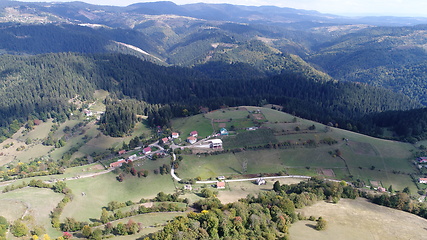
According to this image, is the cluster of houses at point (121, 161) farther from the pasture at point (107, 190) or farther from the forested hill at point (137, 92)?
the forested hill at point (137, 92)

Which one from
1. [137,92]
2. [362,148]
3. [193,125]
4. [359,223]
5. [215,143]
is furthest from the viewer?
[137,92]

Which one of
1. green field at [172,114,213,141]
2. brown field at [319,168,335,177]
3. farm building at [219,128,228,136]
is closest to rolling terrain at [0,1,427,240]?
brown field at [319,168,335,177]

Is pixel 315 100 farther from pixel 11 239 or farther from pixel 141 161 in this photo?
pixel 11 239

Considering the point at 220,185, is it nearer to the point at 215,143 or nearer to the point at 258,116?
the point at 215,143

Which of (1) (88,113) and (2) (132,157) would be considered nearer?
(2) (132,157)

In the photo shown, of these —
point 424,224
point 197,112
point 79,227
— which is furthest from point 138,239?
point 197,112

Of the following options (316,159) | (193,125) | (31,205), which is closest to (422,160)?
(316,159)

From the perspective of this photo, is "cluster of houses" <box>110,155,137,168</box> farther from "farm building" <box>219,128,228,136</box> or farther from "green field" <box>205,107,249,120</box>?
"green field" <box>205,107,249,120</box>
